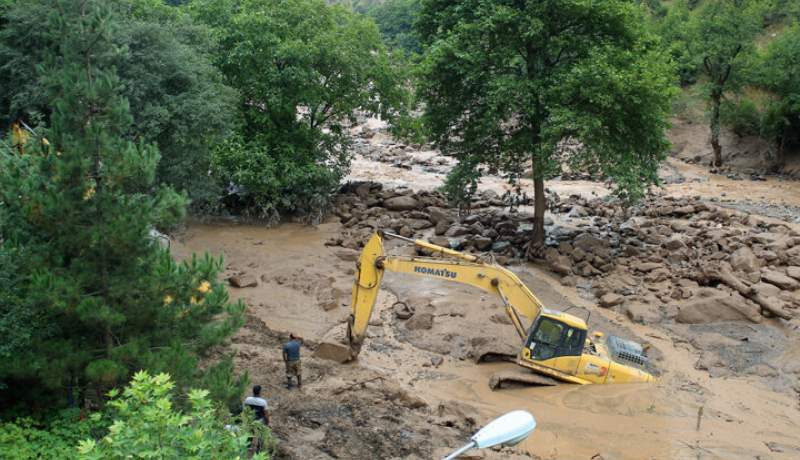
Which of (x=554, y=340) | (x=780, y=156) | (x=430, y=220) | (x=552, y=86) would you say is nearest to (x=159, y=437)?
(x=554, y=340)

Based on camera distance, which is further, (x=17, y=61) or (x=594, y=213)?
(x=594, y=213)

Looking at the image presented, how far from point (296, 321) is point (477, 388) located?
5.32 metres

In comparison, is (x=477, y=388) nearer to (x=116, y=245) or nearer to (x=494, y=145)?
(x=116, y=245)

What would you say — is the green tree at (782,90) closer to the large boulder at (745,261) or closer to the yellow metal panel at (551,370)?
the large boulder at (745,261)

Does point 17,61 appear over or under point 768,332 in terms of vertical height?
over

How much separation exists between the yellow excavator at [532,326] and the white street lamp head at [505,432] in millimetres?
8491

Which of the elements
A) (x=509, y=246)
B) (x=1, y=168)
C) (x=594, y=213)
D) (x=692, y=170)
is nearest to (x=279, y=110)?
(x=509, y=246)

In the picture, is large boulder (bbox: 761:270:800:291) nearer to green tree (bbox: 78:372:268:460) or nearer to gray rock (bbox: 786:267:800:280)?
gray rock (bbox: 786:267:800:280)

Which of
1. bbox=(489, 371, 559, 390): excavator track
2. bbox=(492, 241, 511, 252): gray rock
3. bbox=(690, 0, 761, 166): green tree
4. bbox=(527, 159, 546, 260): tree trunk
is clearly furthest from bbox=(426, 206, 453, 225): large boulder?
bbox=(690, 0, 761, 166): green tree

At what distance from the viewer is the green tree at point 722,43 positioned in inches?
1421

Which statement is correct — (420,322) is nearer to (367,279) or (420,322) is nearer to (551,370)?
(367,279)

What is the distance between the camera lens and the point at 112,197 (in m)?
9.23

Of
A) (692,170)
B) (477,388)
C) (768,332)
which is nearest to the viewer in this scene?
(477,388)

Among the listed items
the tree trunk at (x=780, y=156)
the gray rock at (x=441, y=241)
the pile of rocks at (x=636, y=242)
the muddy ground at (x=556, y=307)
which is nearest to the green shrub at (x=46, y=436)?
the muddy ground at (x=556, y=307)
